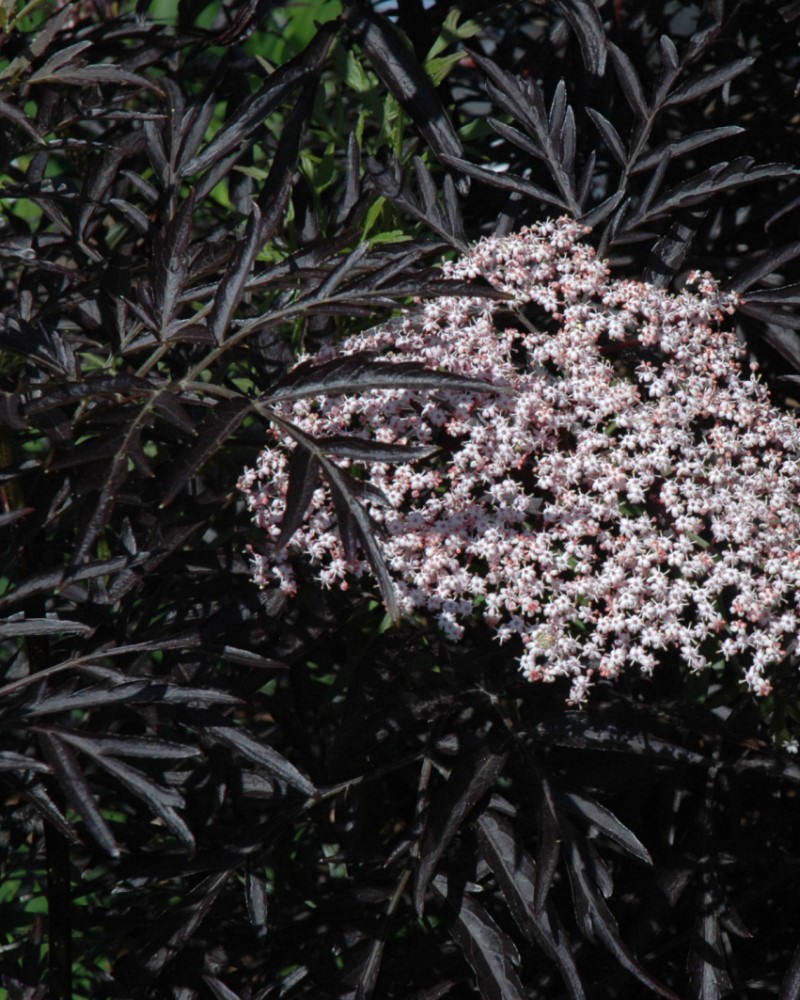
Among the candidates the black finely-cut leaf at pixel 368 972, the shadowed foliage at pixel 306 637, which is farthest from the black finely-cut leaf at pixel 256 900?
the black finely-cut leaf at pixel 368 972

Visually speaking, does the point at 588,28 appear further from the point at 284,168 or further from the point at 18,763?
the point at 18,763

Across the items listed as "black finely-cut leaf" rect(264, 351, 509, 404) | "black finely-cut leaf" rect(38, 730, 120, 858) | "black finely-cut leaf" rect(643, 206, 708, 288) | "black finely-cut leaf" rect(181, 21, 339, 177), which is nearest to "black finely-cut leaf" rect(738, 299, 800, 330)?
"black finely-cut leaf" rect(643, 206, 708, 288)

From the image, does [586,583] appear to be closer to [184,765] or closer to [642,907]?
[642,907]

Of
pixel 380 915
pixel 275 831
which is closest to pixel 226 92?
pixel 275 831

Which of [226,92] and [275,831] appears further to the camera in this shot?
[226,92]

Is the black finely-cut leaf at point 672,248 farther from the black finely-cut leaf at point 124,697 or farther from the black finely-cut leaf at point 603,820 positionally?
the black finely-cut leaf at point 124,697

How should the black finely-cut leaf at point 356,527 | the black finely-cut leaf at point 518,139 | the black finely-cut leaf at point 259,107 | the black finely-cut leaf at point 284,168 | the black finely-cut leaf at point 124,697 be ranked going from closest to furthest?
the black finely-cut leaf at point 356,527
the black finely-cut leaf at point 124,697
the black finely-cut leaf at point 284,168
the black finely-cut leaf at point 259,107
the black finely-cut leaf at point 518,139
